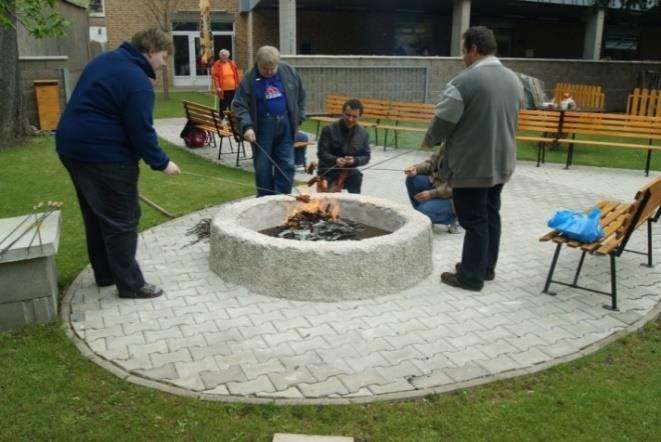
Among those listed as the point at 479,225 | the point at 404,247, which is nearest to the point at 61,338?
the point at 404,247

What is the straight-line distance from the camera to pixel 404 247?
4.70 m

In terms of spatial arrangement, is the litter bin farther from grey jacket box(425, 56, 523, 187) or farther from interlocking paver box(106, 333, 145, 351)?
grey jacket box(425, 56, 523, 187)

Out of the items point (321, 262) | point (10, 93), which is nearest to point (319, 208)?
point (321, 262)

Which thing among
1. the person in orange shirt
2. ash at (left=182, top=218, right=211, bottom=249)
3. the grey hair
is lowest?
ash at (left=182, top=218, right=211, bottom=249)

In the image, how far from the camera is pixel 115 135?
13.6ft

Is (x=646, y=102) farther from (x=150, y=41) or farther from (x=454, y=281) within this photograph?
(x=150, y=41)

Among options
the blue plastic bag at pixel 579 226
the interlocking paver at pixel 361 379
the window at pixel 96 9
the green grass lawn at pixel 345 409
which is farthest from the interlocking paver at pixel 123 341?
the window at pixel 96 9

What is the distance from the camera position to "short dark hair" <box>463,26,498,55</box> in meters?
4.35

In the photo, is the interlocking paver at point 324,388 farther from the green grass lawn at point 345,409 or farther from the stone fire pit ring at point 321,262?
the stone fire pit ring at point 321,262

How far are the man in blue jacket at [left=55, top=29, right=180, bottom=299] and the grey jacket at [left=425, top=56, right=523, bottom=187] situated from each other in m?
1.93

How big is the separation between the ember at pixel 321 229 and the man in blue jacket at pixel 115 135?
132cm

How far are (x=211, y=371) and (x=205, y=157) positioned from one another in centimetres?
756

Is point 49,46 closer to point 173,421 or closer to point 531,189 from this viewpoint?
point 531,189

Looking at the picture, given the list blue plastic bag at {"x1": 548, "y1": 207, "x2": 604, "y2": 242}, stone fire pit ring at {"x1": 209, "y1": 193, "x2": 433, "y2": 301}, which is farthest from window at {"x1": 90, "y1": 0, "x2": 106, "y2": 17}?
blue plastic bag at {"x1": 548, "y1": 207, "x2": 604, "y2": 242}
